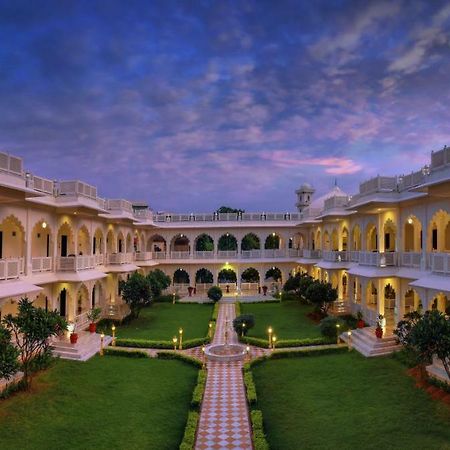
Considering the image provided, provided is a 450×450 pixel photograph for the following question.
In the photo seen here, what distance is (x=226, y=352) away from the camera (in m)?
16.8

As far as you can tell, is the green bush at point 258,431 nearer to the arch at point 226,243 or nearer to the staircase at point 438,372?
the staircase at point 438,372

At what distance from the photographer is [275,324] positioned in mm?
22547

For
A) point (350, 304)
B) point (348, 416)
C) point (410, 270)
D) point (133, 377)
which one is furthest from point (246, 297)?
point (348, 416)

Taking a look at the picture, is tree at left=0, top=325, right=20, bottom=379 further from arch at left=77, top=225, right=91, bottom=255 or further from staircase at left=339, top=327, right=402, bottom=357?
staircase at left=339, top=327, right=402, bottom=357

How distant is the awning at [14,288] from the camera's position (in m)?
12.9

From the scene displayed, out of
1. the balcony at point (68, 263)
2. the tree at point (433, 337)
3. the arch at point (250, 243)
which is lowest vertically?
the tree at point (433, 337)

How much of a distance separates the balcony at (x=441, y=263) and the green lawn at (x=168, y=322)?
36.6ft

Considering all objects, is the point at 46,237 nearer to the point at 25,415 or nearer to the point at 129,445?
the point at 25,415

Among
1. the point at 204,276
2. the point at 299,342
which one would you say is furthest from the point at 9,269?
the point at 204,276

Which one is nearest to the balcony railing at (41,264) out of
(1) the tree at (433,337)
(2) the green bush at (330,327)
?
(2) the green bush at (330,327)

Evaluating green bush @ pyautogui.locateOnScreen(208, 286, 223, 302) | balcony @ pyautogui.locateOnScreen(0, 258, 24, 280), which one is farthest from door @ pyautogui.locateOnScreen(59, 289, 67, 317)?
green bush @ pyautogui.locateOnScreen(208, 286, 223, 302)

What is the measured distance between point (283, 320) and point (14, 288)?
582 inches

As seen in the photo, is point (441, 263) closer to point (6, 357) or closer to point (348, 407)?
point (348, 407)

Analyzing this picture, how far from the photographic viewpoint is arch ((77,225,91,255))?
22.4m
